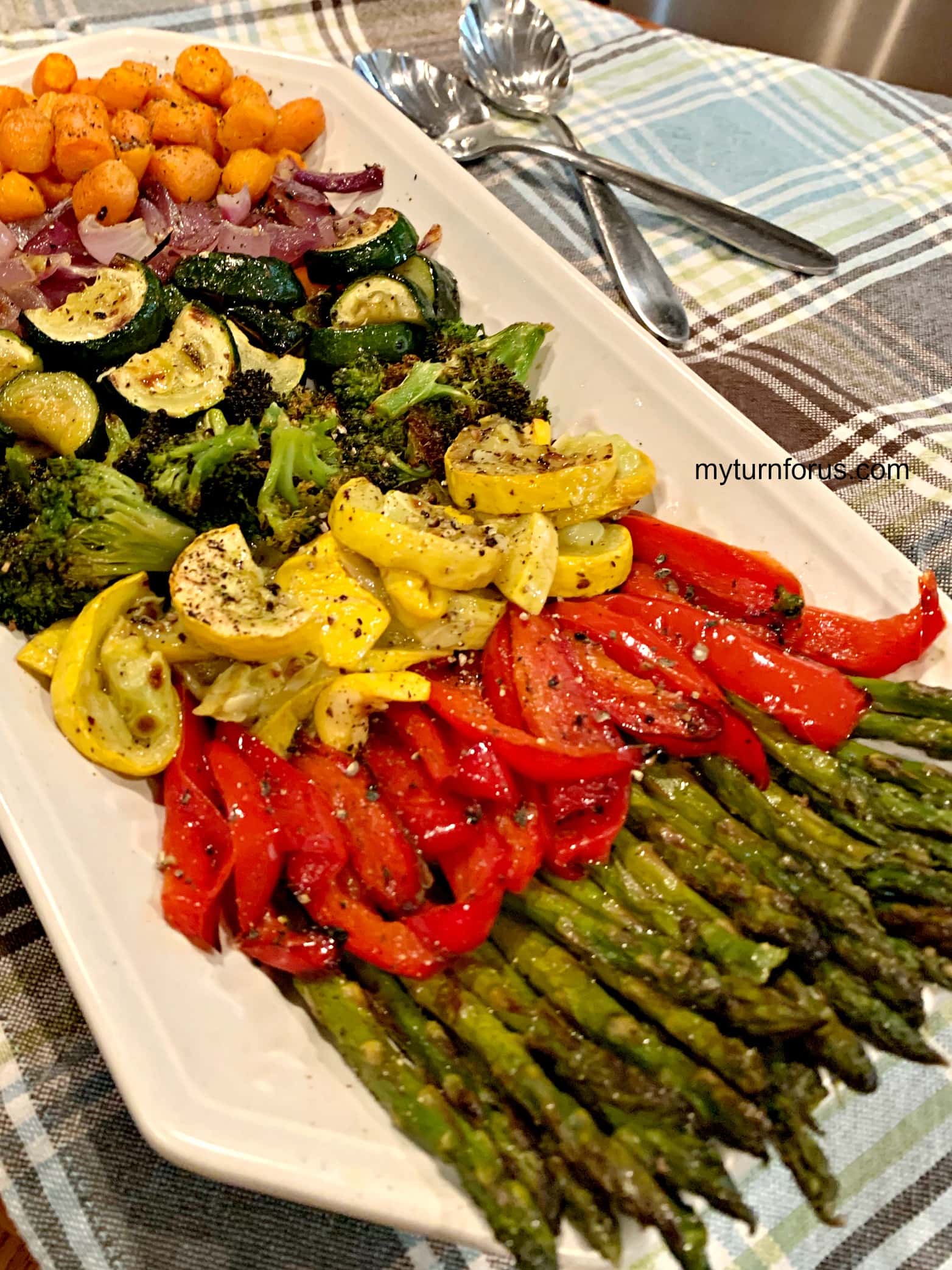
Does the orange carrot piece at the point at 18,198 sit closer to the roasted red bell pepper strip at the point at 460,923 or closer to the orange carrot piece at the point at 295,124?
the orange carrot piece at the point at 295,124

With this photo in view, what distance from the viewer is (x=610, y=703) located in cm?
230

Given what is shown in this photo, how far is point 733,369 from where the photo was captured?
3688 millimetres

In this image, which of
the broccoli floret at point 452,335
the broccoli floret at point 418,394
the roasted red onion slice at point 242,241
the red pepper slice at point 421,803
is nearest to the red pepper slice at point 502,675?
the red pepper slice at point 421,803

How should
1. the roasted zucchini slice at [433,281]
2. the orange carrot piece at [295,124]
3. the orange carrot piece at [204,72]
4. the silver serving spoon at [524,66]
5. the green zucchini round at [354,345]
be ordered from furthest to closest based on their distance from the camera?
the silver serving spoon at [524,66] → the orange carrot piece at [295,124] → the orange carrot piece at [204,72] → the roasted zucchini slice at [433,281] → the green zucchini round at [354,345]

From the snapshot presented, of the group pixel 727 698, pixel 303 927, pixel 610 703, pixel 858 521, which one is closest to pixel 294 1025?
pixel 303 927

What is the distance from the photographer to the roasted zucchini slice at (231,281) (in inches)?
120

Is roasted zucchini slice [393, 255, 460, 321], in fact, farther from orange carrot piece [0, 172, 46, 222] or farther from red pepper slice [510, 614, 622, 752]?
red pepper slice [510, 614, 622, 752]

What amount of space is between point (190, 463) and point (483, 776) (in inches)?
48.3

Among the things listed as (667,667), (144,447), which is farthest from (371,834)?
(144,447)

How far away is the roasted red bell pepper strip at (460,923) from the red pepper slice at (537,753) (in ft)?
0.92

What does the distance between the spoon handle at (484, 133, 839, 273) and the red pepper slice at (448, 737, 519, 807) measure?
115 inches

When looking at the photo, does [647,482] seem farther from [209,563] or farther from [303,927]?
[303,927]

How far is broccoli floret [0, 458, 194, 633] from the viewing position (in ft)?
7.82

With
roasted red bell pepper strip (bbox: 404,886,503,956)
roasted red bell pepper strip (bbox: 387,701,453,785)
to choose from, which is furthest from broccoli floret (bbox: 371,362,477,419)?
roasted red bell pepper strip (bbox: 404,886,503,956)
